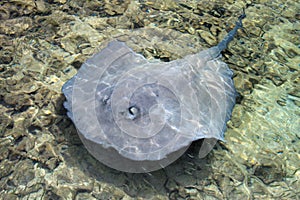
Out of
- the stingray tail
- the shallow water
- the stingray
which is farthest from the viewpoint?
the stingray tail

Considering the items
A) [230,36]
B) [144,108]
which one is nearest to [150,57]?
[230,36]

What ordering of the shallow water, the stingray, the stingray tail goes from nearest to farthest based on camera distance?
the stingray, the shallow water, the stingray tail

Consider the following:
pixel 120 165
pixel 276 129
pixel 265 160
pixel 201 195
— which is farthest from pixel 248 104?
pixel 120 165

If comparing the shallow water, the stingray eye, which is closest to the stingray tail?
the shallow water

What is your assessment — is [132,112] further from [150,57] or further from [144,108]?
[150,57]

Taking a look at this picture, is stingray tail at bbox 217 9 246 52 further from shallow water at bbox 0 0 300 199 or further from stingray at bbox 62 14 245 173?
stingray at bbox 62 14 245 173

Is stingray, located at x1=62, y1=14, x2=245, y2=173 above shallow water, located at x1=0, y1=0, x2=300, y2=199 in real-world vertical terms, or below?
above

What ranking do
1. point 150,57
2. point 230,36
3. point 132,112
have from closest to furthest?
point 132,112
point 150,57
point 230,36
